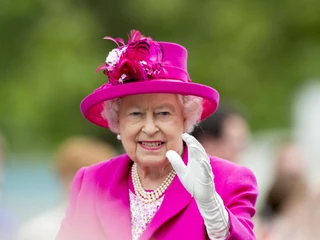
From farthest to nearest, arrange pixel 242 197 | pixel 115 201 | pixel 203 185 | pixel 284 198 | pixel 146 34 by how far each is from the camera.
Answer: pixel 146 34 < pixel 284 198 < pixel 115 201 < pixel 242 197 < pixel 203 185

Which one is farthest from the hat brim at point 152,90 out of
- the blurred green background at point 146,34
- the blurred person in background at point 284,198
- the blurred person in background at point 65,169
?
the blurred green background at point 146,34

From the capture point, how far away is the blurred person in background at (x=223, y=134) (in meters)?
7.22

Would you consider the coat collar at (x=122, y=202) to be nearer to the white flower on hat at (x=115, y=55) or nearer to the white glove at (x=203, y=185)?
the white glove at (x=203, y=185)

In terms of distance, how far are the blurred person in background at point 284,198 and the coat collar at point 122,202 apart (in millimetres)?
Result: 2032

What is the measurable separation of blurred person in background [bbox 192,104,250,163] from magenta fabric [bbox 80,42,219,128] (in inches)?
82.0

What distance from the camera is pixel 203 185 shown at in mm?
4395

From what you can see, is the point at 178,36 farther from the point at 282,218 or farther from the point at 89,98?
the point at 89,98

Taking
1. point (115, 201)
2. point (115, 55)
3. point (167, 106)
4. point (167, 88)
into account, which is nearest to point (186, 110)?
point (167, 106)

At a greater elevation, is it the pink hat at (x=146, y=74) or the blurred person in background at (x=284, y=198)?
the pink hat at (x=146, y=74)

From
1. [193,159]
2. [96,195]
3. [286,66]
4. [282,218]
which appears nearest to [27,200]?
[282,218]

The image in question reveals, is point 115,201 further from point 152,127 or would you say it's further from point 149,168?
point 152,127

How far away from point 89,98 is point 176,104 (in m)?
0.38

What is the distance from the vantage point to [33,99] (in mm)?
16719

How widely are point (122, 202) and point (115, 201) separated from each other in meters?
0.03
